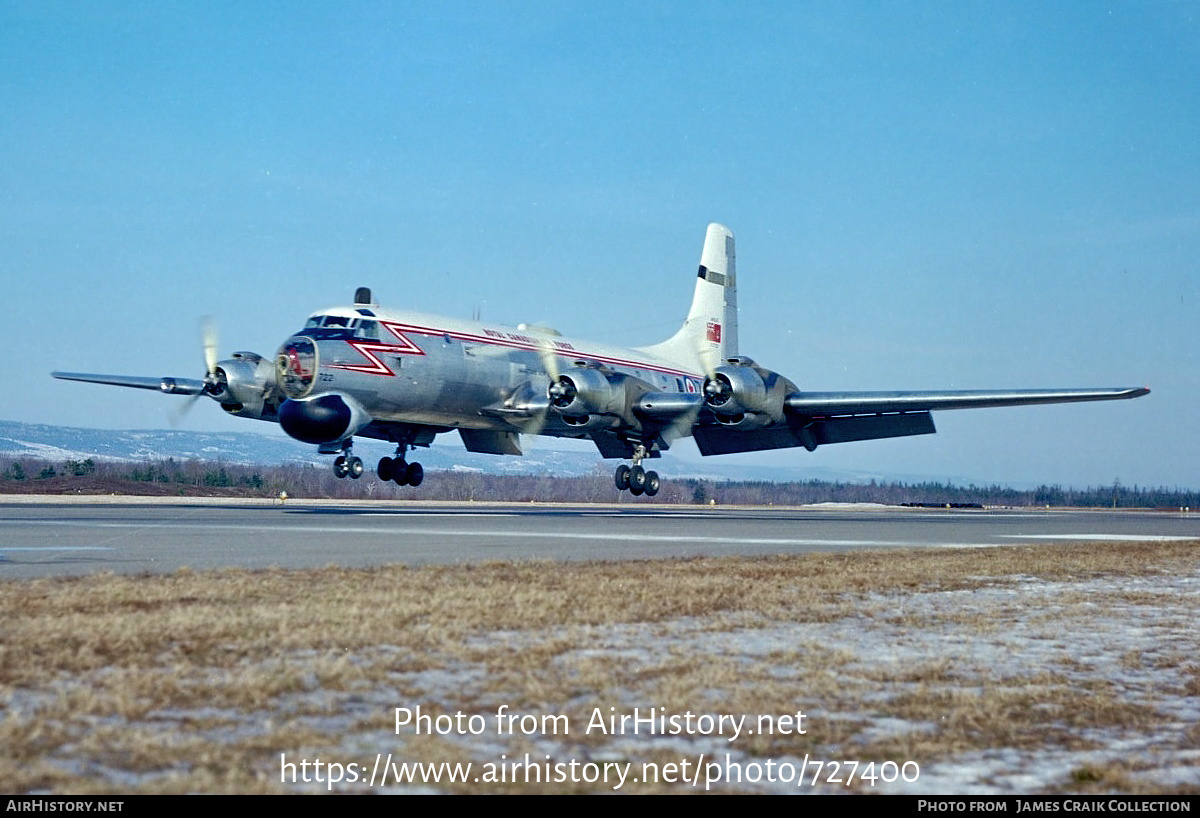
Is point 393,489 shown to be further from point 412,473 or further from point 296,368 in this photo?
point 296,368

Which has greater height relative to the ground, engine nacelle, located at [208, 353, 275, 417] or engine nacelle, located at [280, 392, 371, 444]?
engine nacelle, located at [208, 353, 275, 417]

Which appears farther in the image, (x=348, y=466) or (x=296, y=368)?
(x=348, y=466)

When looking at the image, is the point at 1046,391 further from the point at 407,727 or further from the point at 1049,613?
the point at 407,727

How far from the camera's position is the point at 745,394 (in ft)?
108

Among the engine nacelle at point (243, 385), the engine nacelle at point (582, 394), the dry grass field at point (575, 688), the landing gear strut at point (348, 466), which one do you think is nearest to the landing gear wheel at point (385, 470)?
the landing gear strut at point (348, 466)

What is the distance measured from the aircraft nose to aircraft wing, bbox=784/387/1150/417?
13525 mm

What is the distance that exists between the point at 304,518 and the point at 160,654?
19651 millimetres

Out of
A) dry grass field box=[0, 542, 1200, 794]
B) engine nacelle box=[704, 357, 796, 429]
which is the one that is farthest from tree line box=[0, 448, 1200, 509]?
dry grass field box=[0, 542, 1200, 794]

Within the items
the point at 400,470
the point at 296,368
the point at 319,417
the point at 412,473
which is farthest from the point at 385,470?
the point at 296,368

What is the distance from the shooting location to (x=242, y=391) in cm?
3184

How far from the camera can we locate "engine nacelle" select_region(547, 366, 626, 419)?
32.7 m

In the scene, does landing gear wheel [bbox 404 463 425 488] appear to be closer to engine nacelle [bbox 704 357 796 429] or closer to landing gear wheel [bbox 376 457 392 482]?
landing gear wheel [bbox 376 457 392 482]

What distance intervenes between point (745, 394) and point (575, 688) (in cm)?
2736

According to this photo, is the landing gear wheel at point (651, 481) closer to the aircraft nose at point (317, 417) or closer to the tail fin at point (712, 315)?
the tail fin at point (712, 315)
